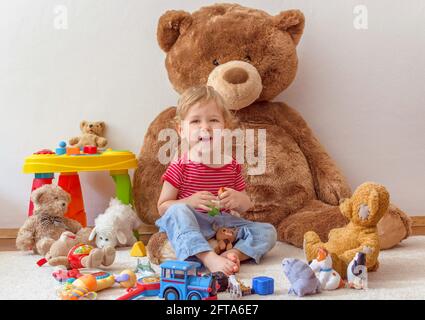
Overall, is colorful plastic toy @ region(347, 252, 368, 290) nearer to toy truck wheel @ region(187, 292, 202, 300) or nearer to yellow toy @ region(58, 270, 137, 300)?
toy truck wheel @ region(187, 292, 202, 300)

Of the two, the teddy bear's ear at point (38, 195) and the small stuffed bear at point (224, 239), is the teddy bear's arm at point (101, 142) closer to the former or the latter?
the teddy bear's ear at point (38, 195)

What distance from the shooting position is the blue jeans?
4.26 feet

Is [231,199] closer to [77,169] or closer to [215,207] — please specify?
[215,207]

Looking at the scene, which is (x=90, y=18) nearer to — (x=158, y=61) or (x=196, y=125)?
(x=158, y=61)

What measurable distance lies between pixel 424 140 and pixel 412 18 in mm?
398

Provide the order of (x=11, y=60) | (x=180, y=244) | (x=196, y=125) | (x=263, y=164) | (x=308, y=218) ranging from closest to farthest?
(x=180, y=244), (x=196, y=125), (x=308, y=218), (x=263, y=164), (x=11, y=60)

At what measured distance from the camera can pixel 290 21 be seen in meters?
1.74

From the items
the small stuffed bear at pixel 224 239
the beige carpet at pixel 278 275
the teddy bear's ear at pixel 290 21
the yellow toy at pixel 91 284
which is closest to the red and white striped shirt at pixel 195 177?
the small stuffed bear at pixel 224 239

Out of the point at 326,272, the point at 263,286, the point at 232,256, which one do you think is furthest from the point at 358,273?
the point at 232,256

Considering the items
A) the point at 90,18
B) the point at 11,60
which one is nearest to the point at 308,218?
the point at 90,18

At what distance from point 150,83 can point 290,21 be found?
482 mm

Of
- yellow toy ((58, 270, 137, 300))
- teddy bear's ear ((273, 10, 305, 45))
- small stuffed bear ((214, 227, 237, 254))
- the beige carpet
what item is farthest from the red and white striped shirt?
teddy bear's ear ((273, 10, 305, 45))

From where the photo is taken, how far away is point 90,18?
1.86 m

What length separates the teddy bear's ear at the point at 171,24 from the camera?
1746mm
